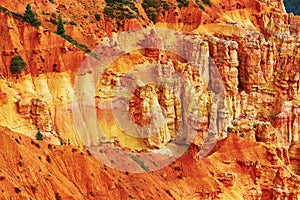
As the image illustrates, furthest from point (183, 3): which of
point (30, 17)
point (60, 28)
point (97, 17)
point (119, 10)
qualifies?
point (30, 17)

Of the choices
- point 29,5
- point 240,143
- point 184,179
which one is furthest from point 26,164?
point 240,143

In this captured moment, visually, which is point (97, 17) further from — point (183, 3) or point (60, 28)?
point (183, 3)

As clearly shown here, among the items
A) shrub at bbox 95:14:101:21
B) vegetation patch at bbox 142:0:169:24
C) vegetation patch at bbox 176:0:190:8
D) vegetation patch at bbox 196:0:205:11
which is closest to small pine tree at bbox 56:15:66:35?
shrub at bbox 95:14:101:21

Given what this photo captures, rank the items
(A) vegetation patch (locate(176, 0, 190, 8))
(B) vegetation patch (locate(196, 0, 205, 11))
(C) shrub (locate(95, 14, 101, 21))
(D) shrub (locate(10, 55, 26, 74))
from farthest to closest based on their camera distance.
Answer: (B) vegetation patch (locate(196, 0, 205, 11)) < (A) vegetation patch (locate(176, 0, 190, 8)) < (C) shrub (locate(95, 14, 101, 21)) < (D) shrub (locate(10, 55, 26, 74))

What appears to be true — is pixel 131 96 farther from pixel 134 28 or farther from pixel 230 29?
pixel 230 29

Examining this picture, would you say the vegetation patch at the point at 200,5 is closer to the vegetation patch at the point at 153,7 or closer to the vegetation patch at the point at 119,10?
the vegetation patch at the point at 153,7

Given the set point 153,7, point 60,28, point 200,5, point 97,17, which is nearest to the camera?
point 60,28

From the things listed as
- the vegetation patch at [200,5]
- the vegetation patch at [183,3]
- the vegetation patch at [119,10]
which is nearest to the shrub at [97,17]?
the vegetation patch at [119,10]

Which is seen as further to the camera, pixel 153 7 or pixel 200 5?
pixel 200 5

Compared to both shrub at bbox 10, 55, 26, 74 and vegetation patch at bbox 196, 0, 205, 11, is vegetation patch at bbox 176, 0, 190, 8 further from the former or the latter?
shrub at bbox 10, 55, 26, 74
